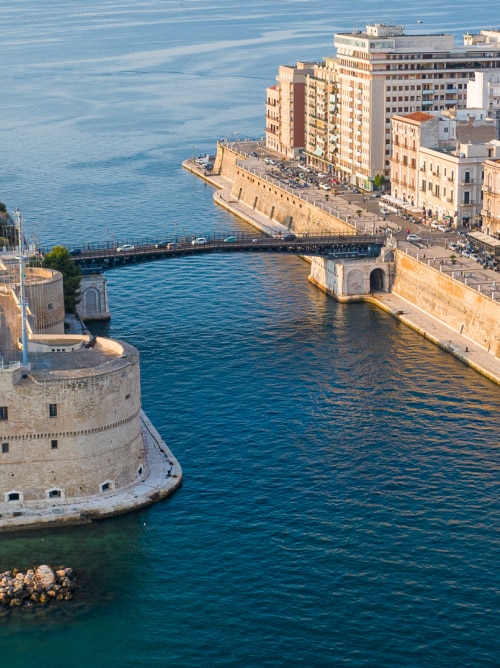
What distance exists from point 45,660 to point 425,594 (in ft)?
66.6

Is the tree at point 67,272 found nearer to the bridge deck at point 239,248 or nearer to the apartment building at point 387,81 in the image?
the bridge deck at point 239,248

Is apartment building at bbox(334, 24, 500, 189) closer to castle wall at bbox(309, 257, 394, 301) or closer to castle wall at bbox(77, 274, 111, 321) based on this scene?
castle wall at bbox(309, 257, 394, 301)

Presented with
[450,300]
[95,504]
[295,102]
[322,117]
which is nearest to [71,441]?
[95,504]

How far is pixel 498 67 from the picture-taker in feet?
576

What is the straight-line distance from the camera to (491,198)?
135375mm

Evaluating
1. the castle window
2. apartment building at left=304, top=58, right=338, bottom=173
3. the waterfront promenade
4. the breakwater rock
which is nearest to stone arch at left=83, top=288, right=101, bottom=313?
the waterfront promenade

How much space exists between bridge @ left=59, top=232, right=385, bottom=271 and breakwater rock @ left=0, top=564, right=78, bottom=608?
58.8m

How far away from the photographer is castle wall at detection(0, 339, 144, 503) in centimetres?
7800

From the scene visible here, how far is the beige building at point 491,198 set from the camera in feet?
440

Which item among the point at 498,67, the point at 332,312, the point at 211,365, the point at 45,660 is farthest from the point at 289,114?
the point at 45,660

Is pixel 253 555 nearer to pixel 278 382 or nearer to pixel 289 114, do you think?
pixel 278 382

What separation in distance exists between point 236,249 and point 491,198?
2696cm

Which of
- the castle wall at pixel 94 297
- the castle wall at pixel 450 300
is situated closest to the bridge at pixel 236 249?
the castle wall at pixel 94 297

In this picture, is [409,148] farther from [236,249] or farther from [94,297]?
[94,297]
